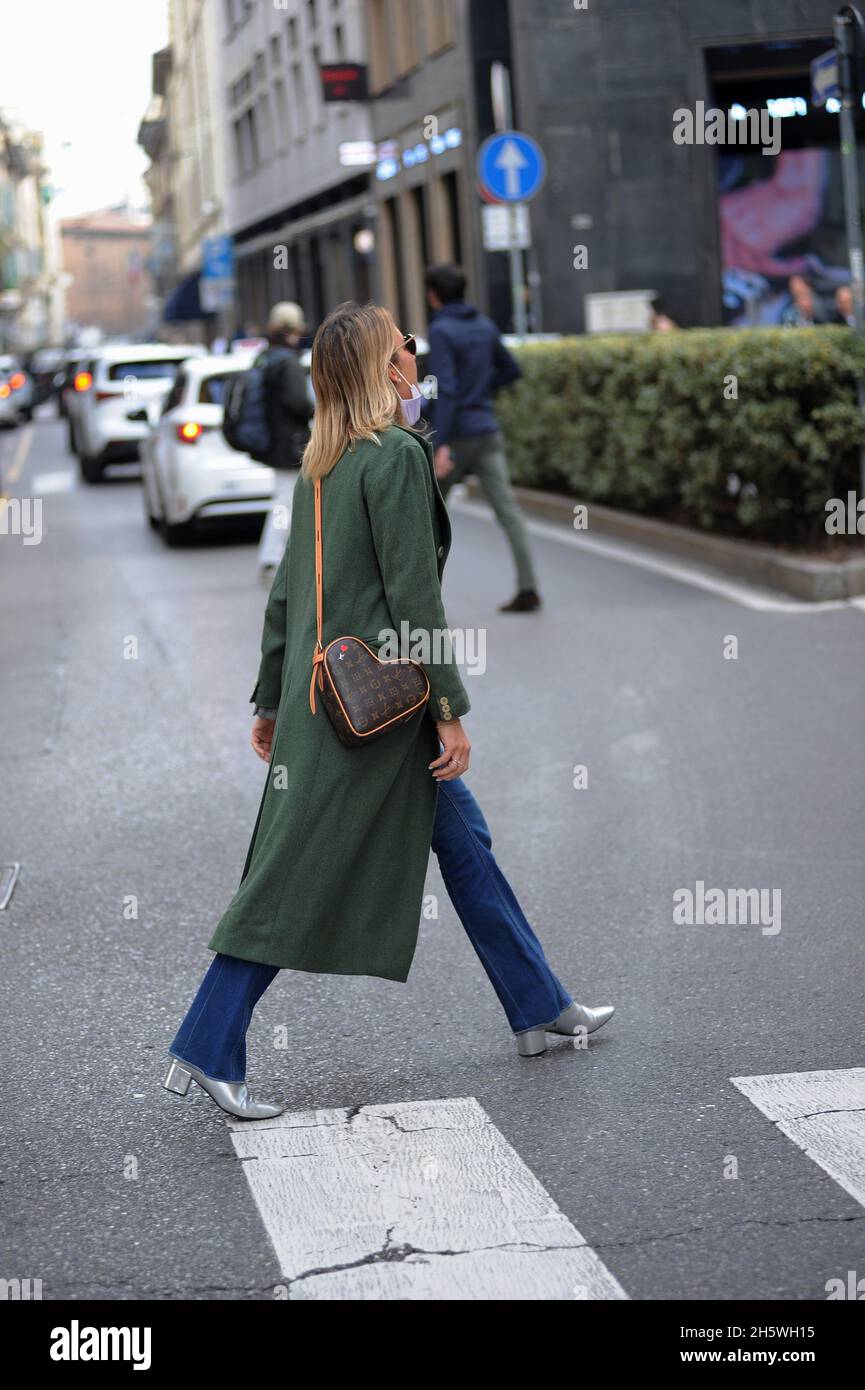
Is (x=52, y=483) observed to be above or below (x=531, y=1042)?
above

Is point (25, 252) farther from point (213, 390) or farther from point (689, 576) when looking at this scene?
point (689, 576)

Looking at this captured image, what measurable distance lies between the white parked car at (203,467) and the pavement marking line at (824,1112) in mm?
12307

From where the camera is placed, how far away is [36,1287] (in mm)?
3633

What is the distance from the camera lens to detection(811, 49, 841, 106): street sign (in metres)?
11.8

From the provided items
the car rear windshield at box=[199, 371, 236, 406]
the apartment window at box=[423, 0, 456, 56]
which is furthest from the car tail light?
the apartment window at box=[423, 0, 456, 56]

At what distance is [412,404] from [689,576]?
852cm

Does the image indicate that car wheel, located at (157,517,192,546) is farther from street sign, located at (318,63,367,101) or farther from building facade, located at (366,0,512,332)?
street sign, located at (318,63,367,101)

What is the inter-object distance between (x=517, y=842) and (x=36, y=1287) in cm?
339

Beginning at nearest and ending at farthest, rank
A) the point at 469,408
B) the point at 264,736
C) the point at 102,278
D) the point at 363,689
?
1. the point at 363,689
2. the point at 264,736
3. the point at 469,408
4. the point at 102,278

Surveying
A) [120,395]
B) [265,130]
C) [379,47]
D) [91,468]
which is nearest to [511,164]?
[120,395]

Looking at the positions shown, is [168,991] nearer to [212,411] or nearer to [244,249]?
[212,411]

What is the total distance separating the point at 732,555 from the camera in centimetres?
1266

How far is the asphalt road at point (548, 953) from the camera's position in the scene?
12.6 ft

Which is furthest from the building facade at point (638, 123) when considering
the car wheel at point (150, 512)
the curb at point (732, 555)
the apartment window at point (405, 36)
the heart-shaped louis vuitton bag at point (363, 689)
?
the heart-shaped louis vuitton bag at point (363, 689)
